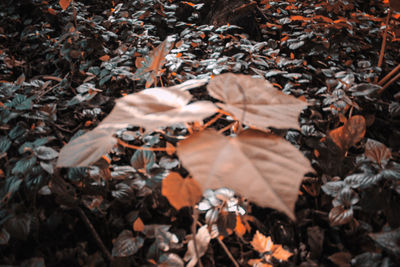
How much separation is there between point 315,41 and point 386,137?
0.65 meters

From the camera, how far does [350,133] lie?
0.73m

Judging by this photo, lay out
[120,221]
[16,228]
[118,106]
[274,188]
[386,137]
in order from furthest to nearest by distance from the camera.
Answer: [386,137], [120,221], [16,228], [118,106], [274,188]

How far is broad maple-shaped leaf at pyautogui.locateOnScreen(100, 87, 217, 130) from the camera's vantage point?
1.04ft

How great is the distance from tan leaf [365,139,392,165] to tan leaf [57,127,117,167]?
2.27ft

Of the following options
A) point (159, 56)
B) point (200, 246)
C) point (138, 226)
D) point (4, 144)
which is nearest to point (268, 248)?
point (200, 246)

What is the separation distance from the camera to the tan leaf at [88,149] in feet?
1.15

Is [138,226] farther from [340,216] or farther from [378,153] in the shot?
[378,153]

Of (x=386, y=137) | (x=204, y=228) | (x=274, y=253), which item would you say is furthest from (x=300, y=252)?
(x=386, y=137)

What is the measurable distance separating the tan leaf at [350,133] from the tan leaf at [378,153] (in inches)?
2.1

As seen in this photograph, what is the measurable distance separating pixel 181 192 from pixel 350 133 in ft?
2.11

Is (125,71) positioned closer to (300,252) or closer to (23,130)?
(23,130)

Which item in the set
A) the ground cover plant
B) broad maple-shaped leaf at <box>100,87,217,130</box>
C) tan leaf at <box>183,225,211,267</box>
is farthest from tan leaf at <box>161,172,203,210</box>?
tan leaf at <box>183,225,211,267</box>

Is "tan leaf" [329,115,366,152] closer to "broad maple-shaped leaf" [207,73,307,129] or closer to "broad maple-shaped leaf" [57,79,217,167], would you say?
"broad maple-shaped leaf" [207,73,307,129]

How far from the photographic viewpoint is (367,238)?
67cm
